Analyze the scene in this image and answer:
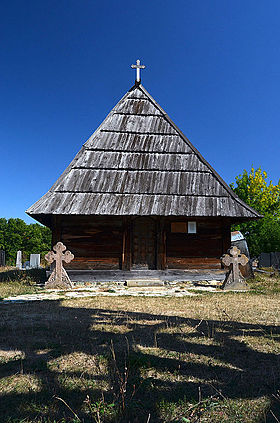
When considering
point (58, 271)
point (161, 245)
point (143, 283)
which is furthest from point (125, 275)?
point (58, 271)

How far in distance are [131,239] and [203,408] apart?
8.60 m

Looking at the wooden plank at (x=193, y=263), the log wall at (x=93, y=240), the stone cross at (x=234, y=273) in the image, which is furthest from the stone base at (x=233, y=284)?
the log wall at (x=93, y=240)

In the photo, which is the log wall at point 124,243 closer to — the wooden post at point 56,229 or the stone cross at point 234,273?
the wooden post at point 56,229

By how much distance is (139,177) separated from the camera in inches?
440

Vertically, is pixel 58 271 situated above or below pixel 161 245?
below

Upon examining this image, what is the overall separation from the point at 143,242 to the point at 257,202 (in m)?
18.2

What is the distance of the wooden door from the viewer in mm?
10961

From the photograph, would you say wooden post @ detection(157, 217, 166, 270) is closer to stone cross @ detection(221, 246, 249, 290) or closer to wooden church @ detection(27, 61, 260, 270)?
wooden church @ detection(27, 61, 260, 270)

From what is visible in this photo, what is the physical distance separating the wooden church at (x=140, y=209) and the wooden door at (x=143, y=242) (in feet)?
0.12

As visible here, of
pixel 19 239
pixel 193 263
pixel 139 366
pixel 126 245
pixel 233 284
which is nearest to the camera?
pixel 139 366

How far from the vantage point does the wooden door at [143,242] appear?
36.0 ft

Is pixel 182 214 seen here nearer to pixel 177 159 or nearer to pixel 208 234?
pixel 208 234

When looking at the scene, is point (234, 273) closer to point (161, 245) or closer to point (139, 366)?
point (161, 245)

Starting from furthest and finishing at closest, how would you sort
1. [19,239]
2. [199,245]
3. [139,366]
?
[19,239], [199,245], [139,366]
